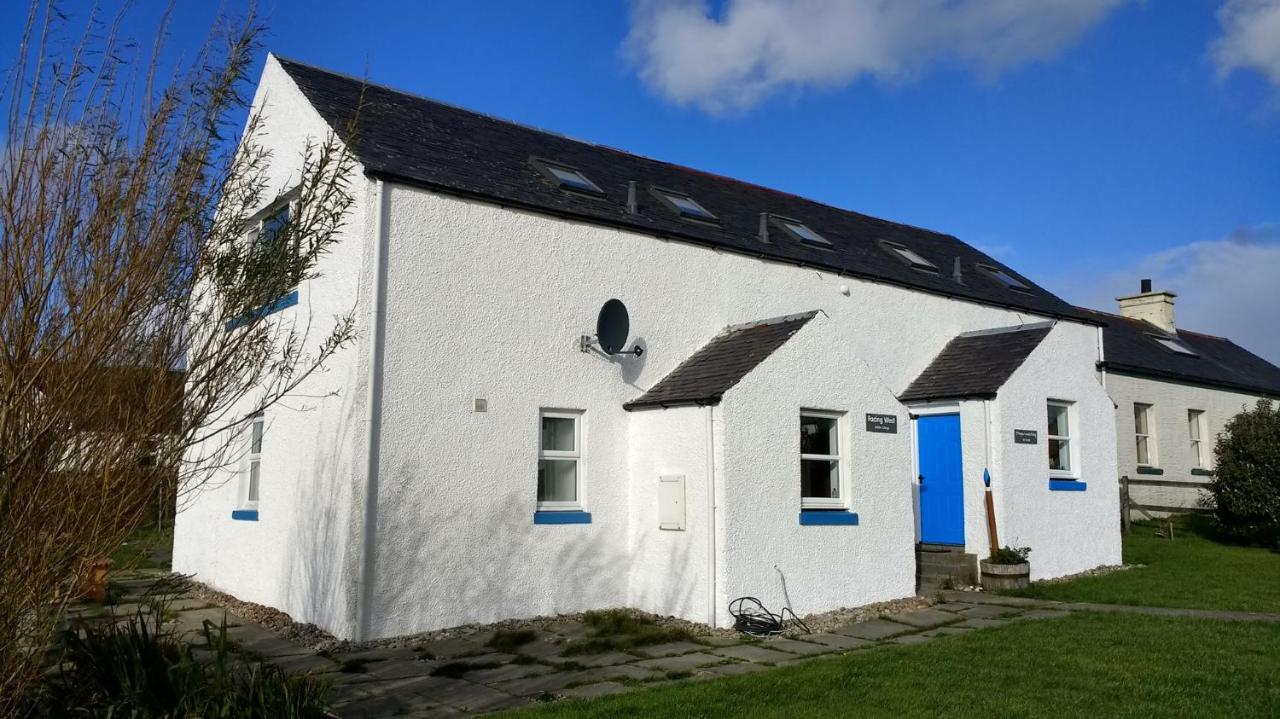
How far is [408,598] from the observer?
9.41 meters

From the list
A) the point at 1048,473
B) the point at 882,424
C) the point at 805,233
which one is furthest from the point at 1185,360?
the point at 882,424

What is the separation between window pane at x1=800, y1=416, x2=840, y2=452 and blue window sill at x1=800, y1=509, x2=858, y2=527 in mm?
697

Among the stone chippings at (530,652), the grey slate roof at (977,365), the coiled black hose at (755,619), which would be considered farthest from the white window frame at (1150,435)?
the coiled black hose at (755,619)

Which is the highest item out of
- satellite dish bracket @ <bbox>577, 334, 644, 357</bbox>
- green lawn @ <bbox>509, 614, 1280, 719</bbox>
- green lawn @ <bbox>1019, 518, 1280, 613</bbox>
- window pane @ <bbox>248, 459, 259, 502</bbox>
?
satellite dish bracket @ <bbox>577, 334, 644, 357</bbox>

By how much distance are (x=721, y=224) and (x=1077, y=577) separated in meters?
7.08

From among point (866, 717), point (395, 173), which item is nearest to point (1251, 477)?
point (866, 717)

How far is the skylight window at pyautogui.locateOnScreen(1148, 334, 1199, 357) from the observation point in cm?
2434

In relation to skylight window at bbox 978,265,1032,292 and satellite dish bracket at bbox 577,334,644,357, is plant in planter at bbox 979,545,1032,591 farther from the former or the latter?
skylight window at bbox 978,265,1032,292

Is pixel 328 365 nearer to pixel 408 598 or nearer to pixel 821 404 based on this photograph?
pixel 408 598

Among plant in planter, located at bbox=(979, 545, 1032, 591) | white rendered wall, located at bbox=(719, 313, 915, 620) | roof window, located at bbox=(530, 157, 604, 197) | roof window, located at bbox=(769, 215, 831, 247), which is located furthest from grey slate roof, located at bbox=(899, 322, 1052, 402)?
roof window, located at bbox=(530, 157, 604, 197)

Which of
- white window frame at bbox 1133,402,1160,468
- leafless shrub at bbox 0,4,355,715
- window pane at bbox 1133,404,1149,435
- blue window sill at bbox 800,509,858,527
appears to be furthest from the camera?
window pane at bbox 1133,404,1149,435

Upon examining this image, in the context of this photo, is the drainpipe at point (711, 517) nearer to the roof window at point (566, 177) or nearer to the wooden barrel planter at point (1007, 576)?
the roof window at point (566, 177)

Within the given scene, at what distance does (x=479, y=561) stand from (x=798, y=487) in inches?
142

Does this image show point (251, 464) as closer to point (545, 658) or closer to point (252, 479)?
point (252, 479)
